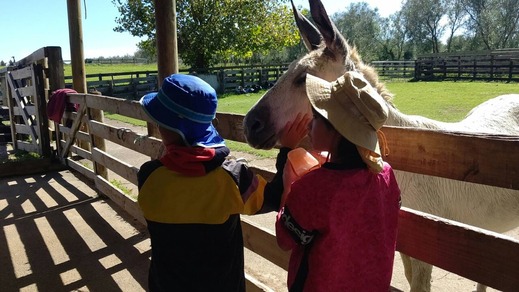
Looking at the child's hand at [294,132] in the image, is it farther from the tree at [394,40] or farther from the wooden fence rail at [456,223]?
the tree at [394,40]

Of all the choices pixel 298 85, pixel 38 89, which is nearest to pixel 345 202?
pixel 298 85

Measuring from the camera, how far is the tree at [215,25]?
25.1 metres

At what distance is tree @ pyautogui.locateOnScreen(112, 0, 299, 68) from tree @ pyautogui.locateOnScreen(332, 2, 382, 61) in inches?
1258

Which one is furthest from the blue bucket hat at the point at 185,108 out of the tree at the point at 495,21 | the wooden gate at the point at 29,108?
the tree at the point at 495,21

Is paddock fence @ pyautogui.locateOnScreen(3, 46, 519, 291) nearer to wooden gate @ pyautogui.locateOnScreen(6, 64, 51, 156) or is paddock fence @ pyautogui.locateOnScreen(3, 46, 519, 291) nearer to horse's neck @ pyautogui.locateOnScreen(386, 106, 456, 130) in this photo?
horse's neck @ pyautogui.locateOnScreen(386, 106, 456, 130)

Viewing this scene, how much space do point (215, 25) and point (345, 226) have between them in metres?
25.6

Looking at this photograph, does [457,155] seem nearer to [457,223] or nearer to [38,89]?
[457,223]

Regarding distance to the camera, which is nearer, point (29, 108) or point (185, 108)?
point (185, 108)

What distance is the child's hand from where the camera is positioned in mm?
1972

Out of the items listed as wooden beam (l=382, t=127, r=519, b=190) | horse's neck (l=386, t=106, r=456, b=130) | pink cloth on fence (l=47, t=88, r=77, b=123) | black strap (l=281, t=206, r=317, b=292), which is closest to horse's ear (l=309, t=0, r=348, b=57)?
horse's neck (l=386, t=106, r=456, b=130)

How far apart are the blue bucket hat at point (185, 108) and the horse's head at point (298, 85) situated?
554 millimetres

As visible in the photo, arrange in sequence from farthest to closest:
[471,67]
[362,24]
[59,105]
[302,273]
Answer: [362,24]
[471,67]
[59,105]
[302,273]

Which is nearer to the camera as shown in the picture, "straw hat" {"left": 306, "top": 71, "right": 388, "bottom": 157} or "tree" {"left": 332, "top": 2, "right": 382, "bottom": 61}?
"straw hat" {"left": 306, "top": 71, "right": 388, "bottom": 157}

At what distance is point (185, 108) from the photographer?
167 cm
